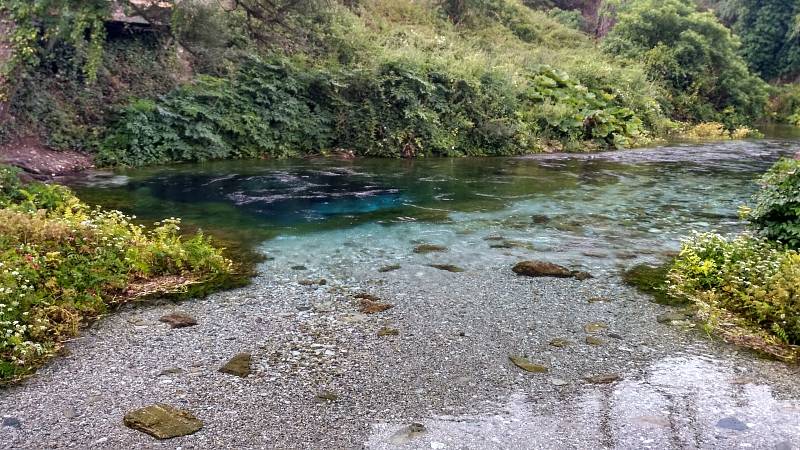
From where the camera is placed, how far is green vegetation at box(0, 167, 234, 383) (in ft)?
17.6

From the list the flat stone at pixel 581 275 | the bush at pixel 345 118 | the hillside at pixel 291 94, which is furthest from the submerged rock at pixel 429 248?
the bush at pixel 345 118

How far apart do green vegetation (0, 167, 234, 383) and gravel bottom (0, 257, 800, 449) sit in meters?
0.27

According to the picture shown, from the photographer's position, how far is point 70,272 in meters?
6.43

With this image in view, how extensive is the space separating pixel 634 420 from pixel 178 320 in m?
4.25

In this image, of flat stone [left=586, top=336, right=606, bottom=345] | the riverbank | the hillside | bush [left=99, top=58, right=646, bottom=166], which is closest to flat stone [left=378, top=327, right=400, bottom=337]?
flat stone [left=586, top=336, right=606, bottom=345]

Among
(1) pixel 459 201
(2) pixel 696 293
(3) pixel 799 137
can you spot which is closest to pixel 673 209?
(1) pixel 459 201

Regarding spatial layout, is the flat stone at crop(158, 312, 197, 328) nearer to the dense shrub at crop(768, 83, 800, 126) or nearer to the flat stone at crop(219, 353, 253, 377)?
the flat stone at crop(219, 353, 253, 377)

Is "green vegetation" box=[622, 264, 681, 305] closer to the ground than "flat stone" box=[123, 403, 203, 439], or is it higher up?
closer to the ground

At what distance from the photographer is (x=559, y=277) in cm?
759

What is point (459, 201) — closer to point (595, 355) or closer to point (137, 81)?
point (595, 355)

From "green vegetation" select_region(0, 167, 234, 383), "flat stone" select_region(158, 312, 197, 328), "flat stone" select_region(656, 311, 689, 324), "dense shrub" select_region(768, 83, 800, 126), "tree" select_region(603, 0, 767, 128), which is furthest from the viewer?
"dense shrub" select_region(768, 83, 800, 126)

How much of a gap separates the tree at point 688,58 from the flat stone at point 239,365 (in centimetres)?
2719

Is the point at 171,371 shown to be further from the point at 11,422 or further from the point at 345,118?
the point at 345,118

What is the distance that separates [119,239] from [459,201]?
266 inches
